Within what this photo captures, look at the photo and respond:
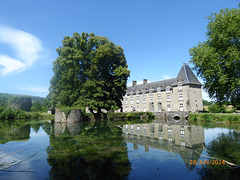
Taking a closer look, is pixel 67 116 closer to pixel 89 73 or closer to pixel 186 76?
pixel 89 73

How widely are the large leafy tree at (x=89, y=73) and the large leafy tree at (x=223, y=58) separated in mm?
12605

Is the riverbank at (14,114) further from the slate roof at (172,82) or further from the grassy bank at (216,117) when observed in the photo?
the grassy bank at (216,117)

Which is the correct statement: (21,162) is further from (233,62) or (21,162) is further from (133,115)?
(133,115)

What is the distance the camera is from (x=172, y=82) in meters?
36.5

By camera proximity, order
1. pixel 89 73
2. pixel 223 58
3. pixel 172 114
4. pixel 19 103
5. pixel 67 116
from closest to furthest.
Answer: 1. pixel 223 58
2. pixel 67 116
3. pixel 89 73
4. pixel 172 114
5. pixel 19 103

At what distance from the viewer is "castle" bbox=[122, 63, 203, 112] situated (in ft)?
108

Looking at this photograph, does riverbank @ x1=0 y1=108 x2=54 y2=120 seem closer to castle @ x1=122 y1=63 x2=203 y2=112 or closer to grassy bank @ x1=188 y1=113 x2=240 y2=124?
castle @ x1=122 y1=63 x2=203 y2=112

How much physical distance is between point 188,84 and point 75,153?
30049mm

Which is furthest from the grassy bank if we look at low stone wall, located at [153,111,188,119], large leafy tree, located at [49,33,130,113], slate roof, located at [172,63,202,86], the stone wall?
the stone wall

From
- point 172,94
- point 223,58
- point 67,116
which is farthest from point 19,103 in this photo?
point 223,58

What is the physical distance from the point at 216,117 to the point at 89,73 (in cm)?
1942

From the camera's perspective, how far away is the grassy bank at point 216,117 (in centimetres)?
1989

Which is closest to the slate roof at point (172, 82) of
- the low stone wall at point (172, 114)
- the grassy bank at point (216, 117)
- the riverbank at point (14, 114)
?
the low stone wall at point (172, 114)

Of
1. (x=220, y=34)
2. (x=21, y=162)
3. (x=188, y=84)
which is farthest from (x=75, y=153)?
(x=188, y=84)
